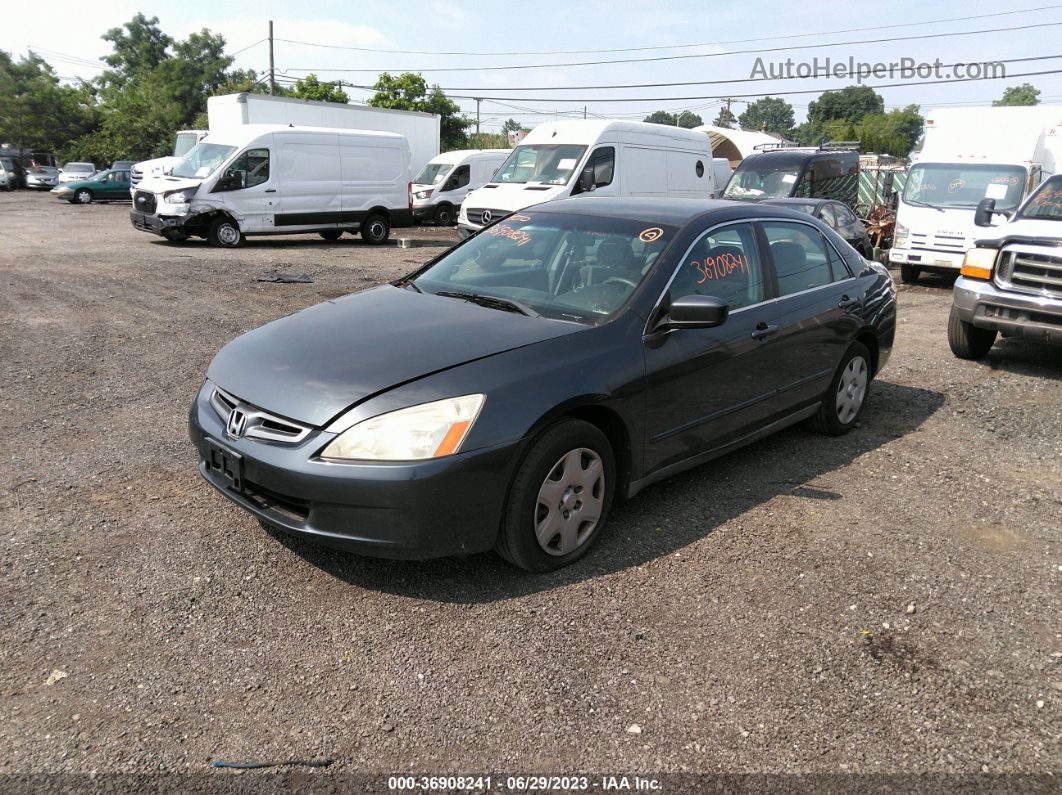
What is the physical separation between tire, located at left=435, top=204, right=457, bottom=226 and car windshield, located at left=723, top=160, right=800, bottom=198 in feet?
30.4

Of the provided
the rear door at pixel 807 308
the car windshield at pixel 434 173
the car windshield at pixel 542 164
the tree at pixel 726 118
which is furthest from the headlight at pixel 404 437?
the tree at pixel 726 118

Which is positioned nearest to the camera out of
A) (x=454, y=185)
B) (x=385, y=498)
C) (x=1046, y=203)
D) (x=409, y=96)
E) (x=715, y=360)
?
(x=385, y=498)

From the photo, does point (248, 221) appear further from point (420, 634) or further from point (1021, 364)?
point (420, 634)

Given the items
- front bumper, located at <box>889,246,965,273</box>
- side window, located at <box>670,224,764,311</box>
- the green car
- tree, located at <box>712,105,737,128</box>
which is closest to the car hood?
side window, located at <box>670,224,764,311</box>

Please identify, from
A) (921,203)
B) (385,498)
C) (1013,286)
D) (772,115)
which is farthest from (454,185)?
(772,115)

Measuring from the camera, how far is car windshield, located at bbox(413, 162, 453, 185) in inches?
987

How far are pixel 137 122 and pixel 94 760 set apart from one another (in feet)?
183

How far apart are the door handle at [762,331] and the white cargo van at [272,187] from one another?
14139 millimetres

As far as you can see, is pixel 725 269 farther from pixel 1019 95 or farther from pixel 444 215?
pixel 1019 95

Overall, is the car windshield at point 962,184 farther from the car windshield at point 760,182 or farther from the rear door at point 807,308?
the rear door at point 807,308

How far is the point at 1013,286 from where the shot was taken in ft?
25.3

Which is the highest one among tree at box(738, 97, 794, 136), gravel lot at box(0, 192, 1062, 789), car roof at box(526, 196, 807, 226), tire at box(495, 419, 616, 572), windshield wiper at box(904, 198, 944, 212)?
tree at box(738, 97, 794, 136)

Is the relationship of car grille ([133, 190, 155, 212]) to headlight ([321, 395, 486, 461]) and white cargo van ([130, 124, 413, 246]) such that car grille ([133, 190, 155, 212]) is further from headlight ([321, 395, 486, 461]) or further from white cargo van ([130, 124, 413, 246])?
headlight ([321, 395, 486, 461])

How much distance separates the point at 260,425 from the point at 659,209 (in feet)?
Answer: 8.59
